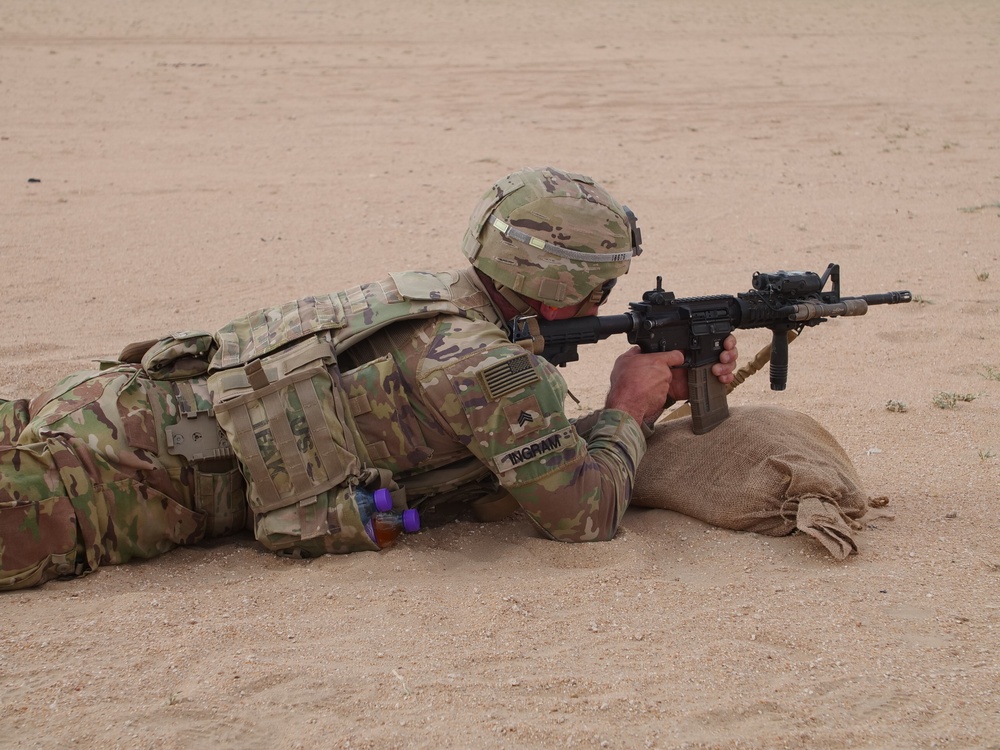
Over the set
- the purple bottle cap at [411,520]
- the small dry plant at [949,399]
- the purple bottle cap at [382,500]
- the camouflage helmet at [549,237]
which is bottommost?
the small dry plant at [949,399]

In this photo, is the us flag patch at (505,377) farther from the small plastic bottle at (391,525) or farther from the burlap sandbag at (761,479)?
the burlap sandbag at (761,479)

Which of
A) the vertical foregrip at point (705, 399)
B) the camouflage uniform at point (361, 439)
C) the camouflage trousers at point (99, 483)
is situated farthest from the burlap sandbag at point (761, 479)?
the camouflage trousers at point (99, 483)

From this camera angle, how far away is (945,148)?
41.1 ft

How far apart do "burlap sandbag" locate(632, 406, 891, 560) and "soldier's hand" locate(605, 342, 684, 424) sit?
29 cm

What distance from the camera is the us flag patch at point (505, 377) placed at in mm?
3742

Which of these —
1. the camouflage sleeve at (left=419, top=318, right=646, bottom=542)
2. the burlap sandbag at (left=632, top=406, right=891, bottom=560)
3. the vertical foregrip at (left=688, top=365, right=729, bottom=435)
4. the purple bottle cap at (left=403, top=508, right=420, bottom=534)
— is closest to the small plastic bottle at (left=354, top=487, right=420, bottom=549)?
the purple bottle cap at (left=403, top=508, right=420, bottom=534)

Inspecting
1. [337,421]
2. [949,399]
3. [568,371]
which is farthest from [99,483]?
[949,399]

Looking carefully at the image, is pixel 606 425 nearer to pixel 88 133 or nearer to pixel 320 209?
pixel 320 209

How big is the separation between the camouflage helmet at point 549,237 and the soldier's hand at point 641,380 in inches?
19.8

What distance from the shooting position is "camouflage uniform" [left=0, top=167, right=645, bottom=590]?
12.3ft

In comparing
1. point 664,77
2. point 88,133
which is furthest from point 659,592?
point 664,77

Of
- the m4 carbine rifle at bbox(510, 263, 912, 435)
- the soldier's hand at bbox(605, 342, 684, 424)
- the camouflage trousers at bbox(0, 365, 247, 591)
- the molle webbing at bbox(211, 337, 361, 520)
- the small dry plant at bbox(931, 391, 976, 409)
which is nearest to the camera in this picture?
the camouflage trousers at bbox(0, 365, 247, 591)

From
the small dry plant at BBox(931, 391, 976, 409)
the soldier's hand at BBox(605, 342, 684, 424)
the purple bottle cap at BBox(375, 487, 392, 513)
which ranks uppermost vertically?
the soldier's hand at BBox(605, 342, 684, 424)

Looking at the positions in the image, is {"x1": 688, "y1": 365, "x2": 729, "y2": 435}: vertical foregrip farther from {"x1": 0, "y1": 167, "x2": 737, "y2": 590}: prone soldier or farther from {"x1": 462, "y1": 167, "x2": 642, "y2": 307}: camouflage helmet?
{"x1": 462, "y1": 167, "x2": 642, "y2": 307}: camouflage helmet
